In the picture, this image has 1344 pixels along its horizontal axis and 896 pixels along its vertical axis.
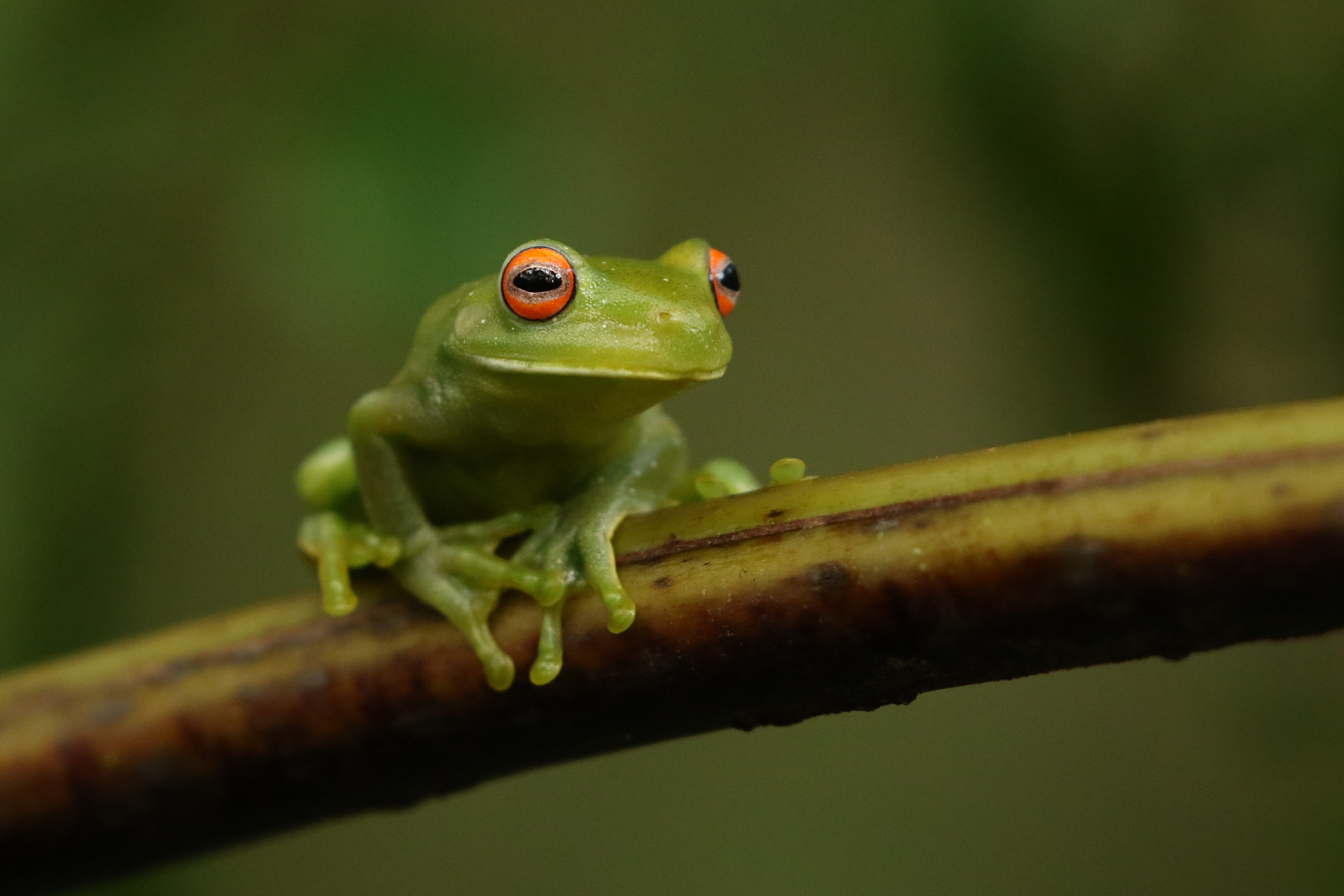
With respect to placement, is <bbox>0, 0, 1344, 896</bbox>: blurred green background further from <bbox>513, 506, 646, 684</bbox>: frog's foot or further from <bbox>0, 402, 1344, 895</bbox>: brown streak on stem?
<bbox>513, 506, 646, 684</bbox>: frog's foot

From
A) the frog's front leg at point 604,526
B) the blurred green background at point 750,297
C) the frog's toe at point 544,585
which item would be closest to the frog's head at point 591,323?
the frog's front leg at point 604,526

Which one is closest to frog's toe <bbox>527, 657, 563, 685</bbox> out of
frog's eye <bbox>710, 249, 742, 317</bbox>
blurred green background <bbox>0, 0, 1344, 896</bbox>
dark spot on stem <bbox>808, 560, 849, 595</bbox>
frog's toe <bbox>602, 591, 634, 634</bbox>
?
frog's toe <bbox>602, 591, 634, 634</bbox>

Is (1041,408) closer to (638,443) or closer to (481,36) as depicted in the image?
(638,443)

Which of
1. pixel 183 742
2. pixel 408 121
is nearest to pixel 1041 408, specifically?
pixel 408 121

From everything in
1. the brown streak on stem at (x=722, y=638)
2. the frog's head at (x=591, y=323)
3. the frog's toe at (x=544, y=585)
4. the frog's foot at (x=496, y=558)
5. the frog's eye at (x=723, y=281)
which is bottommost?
the brown streak on stem at (x=722, y=638)

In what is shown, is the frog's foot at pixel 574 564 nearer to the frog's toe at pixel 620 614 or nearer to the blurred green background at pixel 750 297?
the frog's toe at pixel 620 614
